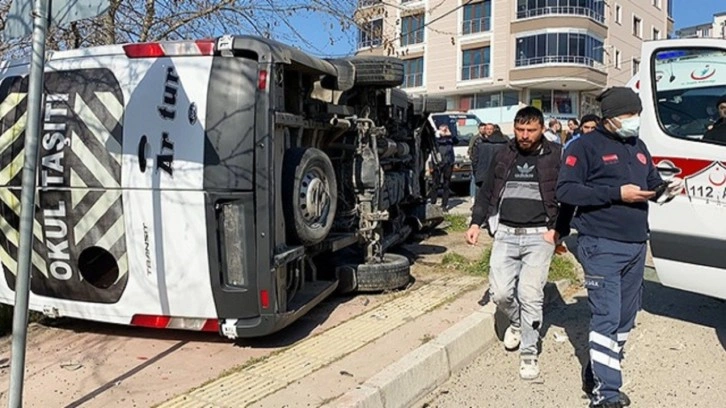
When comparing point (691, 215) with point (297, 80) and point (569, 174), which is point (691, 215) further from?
point (297, 80)

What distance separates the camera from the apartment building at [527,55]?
40.5 meters

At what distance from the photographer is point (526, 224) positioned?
14.3 ft

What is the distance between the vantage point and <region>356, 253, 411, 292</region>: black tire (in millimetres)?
5707

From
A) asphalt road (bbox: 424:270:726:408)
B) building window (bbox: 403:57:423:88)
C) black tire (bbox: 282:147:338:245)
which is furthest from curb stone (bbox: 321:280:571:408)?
building window (bbox: 403:57:423:88)

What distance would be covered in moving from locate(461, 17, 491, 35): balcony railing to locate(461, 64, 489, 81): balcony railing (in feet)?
7.80

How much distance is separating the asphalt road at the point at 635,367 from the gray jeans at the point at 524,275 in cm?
32

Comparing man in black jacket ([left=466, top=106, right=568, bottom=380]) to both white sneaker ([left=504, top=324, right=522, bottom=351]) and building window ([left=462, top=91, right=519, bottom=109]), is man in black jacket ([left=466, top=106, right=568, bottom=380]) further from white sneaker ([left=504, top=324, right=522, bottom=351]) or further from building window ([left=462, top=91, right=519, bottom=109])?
building window ([left=462, top=91, right=519, bottom=109])

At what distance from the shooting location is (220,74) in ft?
13.2

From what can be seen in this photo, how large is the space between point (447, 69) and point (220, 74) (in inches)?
1705

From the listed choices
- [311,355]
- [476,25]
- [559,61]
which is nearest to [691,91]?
[311,355]

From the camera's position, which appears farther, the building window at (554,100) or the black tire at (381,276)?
the building window at (554,100)

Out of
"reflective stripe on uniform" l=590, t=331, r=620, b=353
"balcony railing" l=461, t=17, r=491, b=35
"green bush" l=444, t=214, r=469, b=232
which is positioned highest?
"balcony railing" l=461, t=17, r=491, b=35

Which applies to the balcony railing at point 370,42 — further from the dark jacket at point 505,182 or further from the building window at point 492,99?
the building window at point 492,99

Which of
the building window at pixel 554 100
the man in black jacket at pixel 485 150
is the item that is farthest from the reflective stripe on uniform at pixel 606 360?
the building window at pixel 554 100
